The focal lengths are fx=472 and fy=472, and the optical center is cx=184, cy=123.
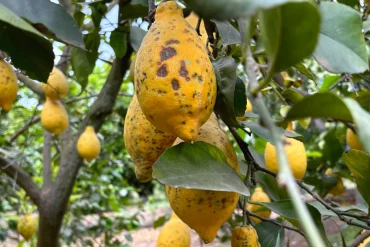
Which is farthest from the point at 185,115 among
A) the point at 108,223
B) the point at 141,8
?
the point at 108,223

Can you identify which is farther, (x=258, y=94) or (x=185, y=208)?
(x=185, y=208)

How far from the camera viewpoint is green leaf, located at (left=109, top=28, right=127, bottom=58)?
3.25 feet

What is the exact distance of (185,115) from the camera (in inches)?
17.1

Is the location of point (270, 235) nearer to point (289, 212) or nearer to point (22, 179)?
point (289, 212)

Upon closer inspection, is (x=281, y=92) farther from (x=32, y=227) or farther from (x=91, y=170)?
(x=91, y=170)

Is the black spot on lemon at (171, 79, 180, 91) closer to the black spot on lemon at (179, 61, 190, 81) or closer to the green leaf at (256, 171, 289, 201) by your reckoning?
the black spot on lemon at (179, 61, 190, 81)

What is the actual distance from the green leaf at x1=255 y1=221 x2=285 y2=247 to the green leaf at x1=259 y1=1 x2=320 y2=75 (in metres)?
0.44

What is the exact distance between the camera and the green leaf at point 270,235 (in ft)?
2.33

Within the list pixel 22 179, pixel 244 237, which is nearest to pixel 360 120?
pixel 244 237

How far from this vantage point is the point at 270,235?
2.41 ft

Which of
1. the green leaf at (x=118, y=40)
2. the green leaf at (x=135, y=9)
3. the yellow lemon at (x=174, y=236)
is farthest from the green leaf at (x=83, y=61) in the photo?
the yellow lemon at (x=174, y=236)

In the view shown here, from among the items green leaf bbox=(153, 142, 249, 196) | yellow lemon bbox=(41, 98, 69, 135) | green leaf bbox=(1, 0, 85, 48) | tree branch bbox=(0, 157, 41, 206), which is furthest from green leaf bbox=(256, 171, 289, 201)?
tree branch bbox=(0, 157, 41, 206)

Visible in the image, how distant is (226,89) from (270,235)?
322mm

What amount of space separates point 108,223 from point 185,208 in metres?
1.83
